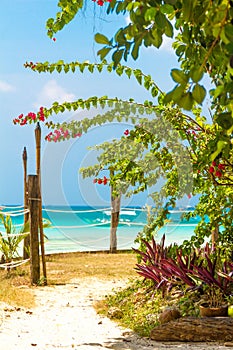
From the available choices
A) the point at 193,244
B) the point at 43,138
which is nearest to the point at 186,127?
the point at 193,244

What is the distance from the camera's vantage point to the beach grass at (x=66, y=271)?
5.19 metres

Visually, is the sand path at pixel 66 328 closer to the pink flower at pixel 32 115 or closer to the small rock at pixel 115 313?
the small rock at pixel 115 313

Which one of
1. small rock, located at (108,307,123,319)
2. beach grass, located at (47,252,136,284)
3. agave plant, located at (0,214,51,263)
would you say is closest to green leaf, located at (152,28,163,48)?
small rock, located at (108,307,123,319)

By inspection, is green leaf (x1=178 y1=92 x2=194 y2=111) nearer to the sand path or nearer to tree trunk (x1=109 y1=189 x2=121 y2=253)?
the sand path

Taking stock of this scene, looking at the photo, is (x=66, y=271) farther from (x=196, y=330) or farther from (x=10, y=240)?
(x=196, y=330)

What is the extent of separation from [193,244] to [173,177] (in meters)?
0.67

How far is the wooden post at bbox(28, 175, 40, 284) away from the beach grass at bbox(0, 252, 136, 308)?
0.18m

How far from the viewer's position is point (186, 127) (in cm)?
464

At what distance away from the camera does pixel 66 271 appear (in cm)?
707

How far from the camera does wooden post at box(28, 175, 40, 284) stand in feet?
19.6

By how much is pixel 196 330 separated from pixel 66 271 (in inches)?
150

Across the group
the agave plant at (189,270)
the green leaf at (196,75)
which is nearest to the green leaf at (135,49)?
the green leaf at (196,75)

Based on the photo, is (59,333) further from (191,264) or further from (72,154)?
(72,154)

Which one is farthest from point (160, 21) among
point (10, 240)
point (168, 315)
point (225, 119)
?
point (10, 240)
